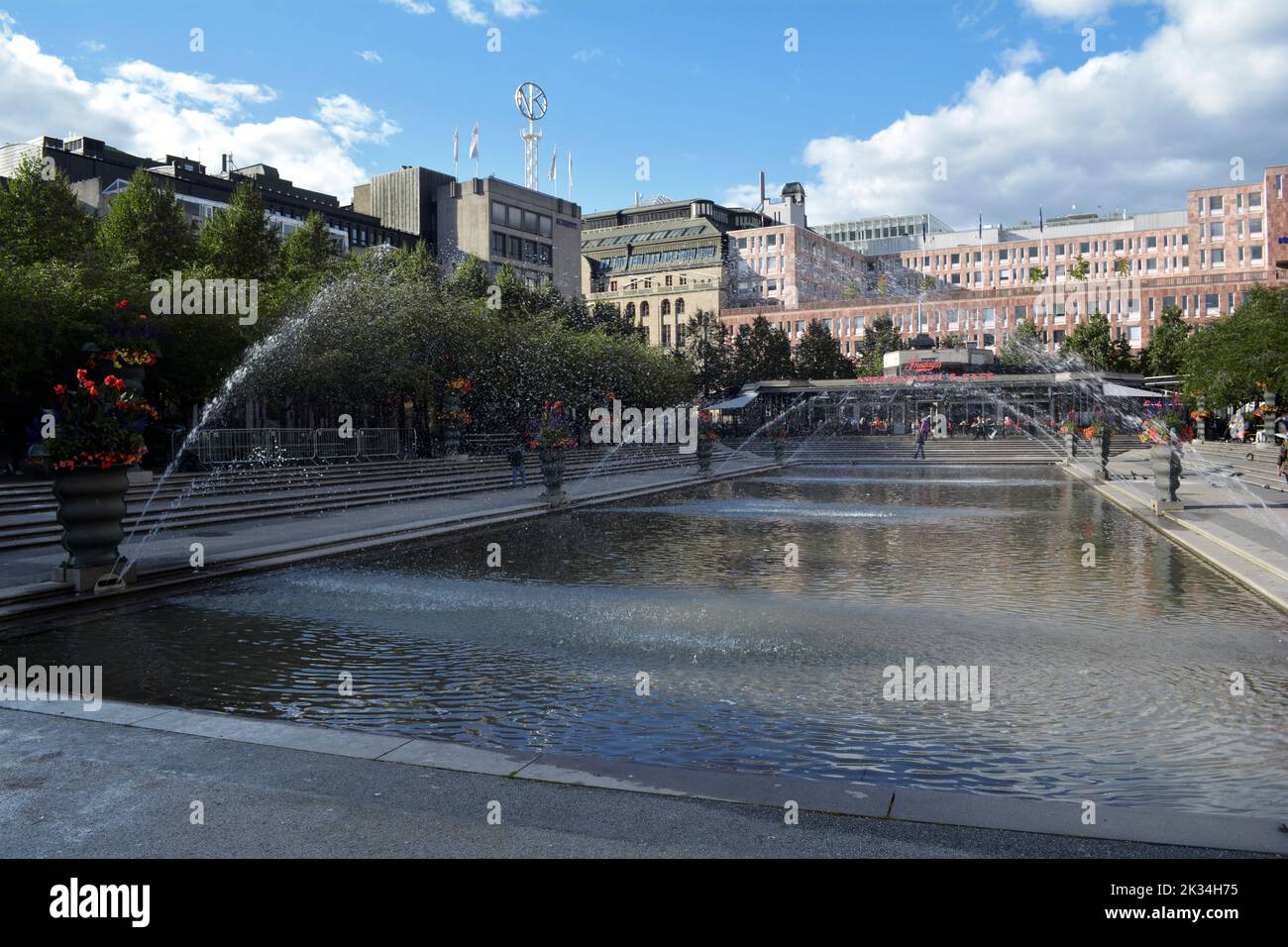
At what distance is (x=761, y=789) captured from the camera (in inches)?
190

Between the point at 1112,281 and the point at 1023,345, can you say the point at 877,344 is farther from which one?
the point at 1112,281

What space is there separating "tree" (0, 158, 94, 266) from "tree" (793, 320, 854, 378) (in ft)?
210

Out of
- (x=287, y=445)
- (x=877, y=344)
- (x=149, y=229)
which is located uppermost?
(x=877, y=344)

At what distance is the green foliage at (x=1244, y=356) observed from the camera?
37.8 meters

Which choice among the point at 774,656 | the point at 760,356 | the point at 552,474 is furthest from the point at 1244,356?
the point at 760,356

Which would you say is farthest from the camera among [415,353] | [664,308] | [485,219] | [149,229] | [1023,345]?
[664,308]

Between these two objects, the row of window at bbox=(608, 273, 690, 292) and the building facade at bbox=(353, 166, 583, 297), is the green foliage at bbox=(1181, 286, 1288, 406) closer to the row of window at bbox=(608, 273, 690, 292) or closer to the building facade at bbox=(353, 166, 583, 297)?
the building facade at bbox=(353, 166, 583, 297)

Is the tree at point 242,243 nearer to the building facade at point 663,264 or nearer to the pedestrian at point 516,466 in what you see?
the pedestrian at point 516,466

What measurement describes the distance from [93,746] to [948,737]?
5105 millimetres

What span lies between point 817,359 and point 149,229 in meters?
64.5

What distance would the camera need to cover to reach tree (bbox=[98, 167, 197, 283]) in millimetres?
40219

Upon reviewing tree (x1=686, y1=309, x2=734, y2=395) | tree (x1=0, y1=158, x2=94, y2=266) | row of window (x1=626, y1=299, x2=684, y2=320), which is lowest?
tree (x1=686, y1=309, x2=734, y2=395)

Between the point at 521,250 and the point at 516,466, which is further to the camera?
the point at 521,250

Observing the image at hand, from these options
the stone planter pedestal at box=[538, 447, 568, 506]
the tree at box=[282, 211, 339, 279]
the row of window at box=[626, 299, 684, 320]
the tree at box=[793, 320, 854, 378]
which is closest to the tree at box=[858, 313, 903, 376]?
the tree at box=[793, 320, 854, 378]
